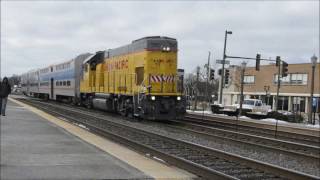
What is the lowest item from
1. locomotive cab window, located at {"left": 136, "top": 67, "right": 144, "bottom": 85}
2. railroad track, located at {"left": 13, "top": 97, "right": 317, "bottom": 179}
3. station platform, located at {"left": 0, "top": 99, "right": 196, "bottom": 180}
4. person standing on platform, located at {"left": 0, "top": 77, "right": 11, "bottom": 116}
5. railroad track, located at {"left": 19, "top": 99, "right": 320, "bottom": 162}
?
railroad track, located at {"left": 19, "top": 99, "right": 320, "bottom": 162}

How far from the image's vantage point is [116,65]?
92.1 ft

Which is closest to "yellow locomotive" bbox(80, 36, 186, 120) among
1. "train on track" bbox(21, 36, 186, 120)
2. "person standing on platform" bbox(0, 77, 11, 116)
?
"train on track" bbox(21, 36, 186, 120)

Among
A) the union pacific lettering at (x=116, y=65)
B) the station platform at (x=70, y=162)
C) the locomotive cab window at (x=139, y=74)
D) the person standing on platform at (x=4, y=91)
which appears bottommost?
the station platform at (x=70, y=162)

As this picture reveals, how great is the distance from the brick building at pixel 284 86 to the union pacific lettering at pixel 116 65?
146ft

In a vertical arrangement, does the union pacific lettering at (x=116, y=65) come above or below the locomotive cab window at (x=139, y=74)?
above

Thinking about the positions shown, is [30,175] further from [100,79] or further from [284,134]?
[100,79]

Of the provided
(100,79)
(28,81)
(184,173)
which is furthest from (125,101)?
(28,81)

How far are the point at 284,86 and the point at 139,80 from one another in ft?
195

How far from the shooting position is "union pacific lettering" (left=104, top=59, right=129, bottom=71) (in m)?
26.6

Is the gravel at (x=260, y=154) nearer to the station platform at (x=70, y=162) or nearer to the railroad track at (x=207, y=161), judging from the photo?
the railroad track at (x=207, y=161)

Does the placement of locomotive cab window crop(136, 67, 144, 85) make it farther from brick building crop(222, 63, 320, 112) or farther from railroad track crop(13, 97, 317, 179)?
brick building crop(222, 63, 320, 112)

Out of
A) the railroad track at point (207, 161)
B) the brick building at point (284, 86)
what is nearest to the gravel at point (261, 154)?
the railroad track at point (207, 161)

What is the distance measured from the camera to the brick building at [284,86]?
75438 millimetres

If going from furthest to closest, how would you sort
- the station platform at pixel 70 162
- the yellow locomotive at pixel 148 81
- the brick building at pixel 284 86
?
the brick building at pixel 284 86
the yellow locomotive at pixel 148 81
the station platform at pixel 70 162
